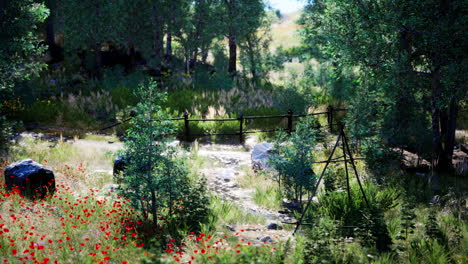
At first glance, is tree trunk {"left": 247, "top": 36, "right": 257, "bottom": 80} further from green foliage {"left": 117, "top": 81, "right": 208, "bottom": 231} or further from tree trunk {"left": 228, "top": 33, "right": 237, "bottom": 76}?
green foliage {"left": 117, "top": 81, "right": 208, "bottom": 231}

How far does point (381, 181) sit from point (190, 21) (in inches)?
647

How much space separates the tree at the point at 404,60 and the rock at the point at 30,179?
8.42m

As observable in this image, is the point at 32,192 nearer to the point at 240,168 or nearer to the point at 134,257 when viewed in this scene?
the point at 134,257

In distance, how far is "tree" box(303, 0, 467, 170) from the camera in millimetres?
9805

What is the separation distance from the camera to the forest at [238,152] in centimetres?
596

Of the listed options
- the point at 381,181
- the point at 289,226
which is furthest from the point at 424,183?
the point at 289,226

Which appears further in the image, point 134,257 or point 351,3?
point 351,3

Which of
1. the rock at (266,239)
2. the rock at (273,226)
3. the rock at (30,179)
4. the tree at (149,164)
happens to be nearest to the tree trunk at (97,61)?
the rock at (30,179)

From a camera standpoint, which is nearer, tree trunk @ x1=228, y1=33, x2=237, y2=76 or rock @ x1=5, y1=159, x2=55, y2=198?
rock @ x1=5, y1=159, x2=55, y2=198

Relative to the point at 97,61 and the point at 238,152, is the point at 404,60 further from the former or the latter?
the point at 97,61

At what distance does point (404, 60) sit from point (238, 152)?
5.79 meters

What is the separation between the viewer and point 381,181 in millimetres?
9305

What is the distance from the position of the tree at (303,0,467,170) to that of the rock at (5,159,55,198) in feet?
27.6

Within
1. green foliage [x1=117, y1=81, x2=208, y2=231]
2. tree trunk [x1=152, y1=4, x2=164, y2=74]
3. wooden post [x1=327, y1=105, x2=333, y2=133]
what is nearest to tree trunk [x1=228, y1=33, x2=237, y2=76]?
tree trunk [x1=152, y1=4, x2=164, y2=74]
